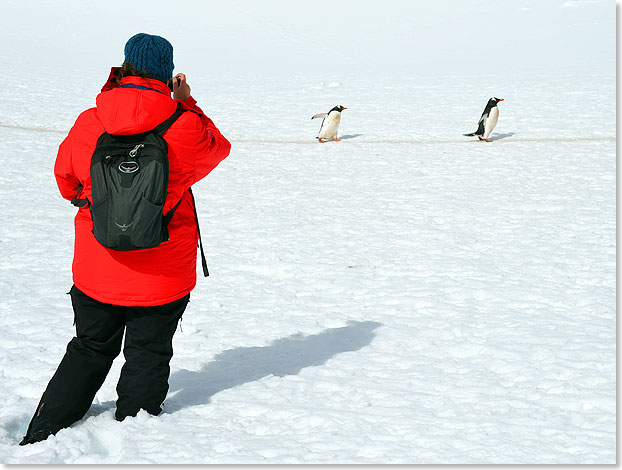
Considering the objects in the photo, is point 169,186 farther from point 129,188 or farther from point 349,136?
point 349,136

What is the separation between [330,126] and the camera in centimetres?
1091

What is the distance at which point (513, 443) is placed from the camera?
106 inches

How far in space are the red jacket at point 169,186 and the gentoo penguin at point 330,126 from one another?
26.6 feet

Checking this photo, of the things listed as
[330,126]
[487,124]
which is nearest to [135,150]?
[330,126]

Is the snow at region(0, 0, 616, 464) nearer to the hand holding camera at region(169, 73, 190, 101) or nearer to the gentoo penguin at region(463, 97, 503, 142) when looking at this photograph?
the gentoo penguin at region(463, 97, 503, 142)

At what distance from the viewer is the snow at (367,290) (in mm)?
2787

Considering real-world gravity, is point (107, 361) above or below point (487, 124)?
above

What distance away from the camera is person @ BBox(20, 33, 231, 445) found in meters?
2.56

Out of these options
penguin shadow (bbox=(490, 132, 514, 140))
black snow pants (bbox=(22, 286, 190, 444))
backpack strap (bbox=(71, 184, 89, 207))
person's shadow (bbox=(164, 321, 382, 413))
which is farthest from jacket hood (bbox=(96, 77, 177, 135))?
penguin shadow (bbox=(490, 132, 514, 140))

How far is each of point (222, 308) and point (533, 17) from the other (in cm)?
3589

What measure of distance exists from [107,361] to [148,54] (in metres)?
1.14

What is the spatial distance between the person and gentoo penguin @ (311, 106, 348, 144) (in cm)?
813

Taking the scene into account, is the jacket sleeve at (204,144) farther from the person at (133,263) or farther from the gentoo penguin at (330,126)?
the gentoo penguin at (330,126)

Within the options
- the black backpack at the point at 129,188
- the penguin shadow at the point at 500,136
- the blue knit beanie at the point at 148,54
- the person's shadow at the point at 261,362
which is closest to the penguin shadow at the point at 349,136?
the penguin shadow at the point at 500,136
